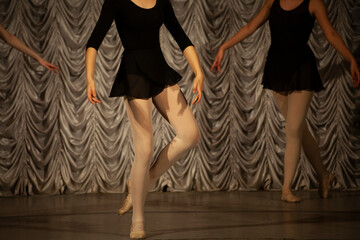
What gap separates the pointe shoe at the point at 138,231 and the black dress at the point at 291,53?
6.07ft

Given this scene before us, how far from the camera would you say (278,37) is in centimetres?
416

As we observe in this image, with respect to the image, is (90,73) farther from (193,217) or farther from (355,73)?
(355,73)

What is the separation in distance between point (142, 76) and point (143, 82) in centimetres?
4

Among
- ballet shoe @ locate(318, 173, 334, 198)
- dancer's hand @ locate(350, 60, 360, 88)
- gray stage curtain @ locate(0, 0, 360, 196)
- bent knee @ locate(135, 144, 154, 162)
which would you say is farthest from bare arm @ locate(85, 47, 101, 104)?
gray stage curtain @ locate(0, 0, 360, 196)

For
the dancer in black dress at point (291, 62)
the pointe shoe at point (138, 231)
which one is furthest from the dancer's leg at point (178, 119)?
the dancer in black dress at point (291, 62)

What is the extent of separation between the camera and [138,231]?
2775mm

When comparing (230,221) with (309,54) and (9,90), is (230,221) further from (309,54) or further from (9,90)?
(9,90)

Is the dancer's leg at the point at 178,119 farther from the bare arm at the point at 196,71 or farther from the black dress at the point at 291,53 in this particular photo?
the black dress at the point at 291,53

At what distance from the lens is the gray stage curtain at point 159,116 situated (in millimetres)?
5246

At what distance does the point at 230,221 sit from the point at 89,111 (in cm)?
250

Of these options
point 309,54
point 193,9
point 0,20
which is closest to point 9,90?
point 0,20

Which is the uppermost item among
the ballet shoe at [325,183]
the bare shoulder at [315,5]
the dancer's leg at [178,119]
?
the bare shoulder at [315,5]

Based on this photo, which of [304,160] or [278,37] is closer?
[278,37]

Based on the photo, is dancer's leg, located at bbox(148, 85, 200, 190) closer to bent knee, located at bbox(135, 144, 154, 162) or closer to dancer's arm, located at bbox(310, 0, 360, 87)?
bent knee, located at bbox(135, 144, 154, 162)
